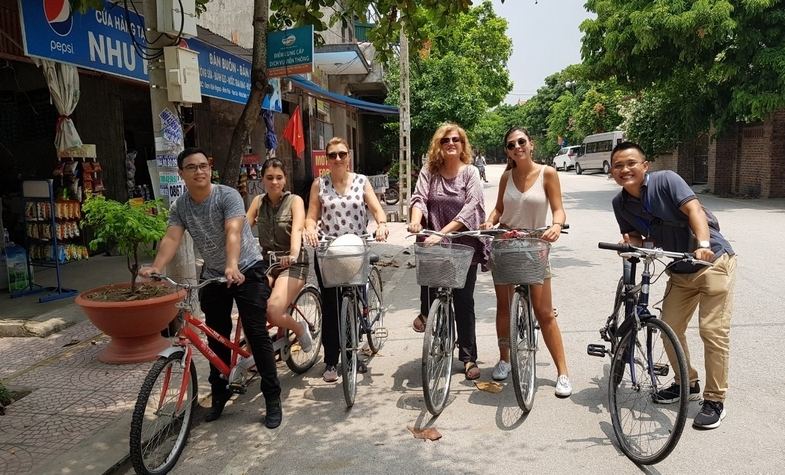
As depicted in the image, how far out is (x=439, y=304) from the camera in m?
3.96

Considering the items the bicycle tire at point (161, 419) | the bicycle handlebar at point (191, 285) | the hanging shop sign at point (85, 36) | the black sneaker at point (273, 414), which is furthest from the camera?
the hanging shop sign at point (85, 36)

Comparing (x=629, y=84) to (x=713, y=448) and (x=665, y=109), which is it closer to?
(x=665, y=109)

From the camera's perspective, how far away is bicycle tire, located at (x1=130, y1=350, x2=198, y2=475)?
3.18 metres

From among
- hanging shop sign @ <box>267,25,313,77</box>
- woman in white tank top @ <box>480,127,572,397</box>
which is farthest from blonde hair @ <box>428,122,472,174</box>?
hanging shop sign @ <box>267,25,313,77</box>

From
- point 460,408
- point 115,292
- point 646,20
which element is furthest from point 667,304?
point 646,20


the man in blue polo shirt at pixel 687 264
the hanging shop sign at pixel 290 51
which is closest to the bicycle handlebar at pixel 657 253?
the man in blue polo shirt at pixel 687 264

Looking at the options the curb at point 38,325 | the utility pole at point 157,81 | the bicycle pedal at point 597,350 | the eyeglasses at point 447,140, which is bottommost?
the curb at point 38,325

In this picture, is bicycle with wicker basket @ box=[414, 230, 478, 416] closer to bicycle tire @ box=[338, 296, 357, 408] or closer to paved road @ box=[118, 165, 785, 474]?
paved road @ box=[118, 165, 785, 474]

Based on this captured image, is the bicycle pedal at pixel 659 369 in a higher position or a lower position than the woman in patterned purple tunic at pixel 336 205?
lower

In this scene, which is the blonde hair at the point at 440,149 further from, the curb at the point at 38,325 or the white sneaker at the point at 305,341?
the curb at the point at 38,325

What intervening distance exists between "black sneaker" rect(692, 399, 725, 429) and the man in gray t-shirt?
8.66ft

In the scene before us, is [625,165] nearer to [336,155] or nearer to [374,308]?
[336,155]

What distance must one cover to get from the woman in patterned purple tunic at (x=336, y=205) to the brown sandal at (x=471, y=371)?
1.01 metres

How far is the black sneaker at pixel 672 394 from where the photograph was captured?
391cm
